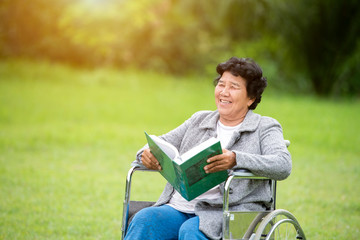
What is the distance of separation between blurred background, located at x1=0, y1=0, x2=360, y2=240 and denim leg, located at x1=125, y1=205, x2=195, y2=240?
189 cm

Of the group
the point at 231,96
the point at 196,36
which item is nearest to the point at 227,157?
the point at 231,96

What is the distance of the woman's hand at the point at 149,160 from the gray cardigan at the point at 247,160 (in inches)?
3.7

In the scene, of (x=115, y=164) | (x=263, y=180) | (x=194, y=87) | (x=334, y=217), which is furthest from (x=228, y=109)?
(x=194, y=87)

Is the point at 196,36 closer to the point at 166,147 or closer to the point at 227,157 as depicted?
the point at 166,147

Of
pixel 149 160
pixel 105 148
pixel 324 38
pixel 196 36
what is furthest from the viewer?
pixel 196 36

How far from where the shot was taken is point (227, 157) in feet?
9.01

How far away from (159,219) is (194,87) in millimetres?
15471

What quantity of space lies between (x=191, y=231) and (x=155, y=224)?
234 mm

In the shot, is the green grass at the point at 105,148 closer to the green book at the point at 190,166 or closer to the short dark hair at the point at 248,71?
the green book at the point at 190,166

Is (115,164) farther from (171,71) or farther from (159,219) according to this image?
(171,71)

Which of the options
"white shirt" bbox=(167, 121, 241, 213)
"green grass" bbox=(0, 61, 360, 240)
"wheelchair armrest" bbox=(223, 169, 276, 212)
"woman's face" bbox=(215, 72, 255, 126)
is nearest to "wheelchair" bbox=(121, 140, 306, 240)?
"wheelchair armrest" bbox=(223, 169, 276, 212)

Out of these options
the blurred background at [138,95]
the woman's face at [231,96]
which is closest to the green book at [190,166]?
the woman's face at [231,96]

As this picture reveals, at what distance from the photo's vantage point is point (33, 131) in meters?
10.6

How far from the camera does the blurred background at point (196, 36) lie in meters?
16.4
